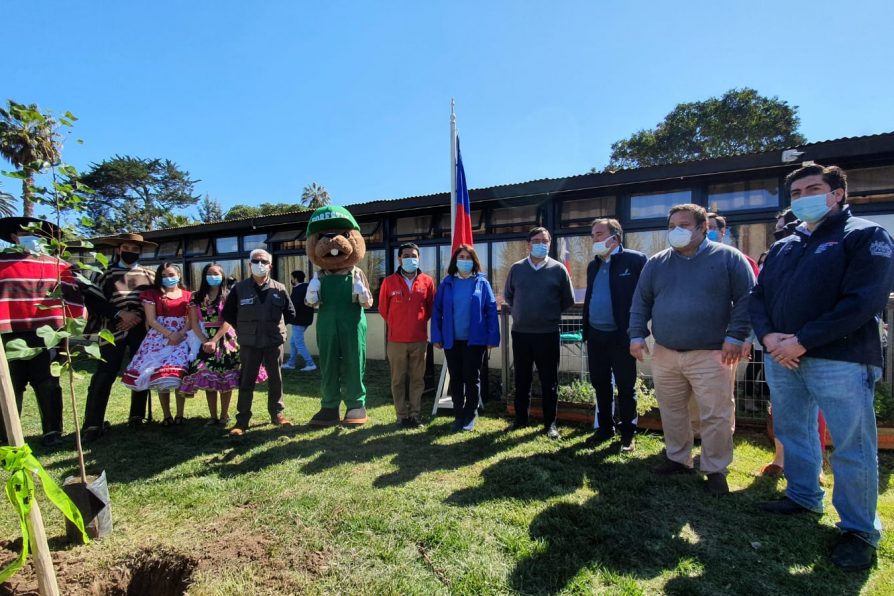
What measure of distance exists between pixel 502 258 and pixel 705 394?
17.7 feet

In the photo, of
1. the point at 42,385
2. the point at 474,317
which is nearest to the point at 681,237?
the point at 474,317

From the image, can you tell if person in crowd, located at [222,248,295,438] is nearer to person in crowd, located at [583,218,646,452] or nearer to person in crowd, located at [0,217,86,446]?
person in crowd, located at [0,217,86,446]

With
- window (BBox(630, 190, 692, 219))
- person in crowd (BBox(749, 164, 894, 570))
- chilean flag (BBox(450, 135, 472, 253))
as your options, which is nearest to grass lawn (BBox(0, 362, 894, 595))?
person in crowd (BBox(749, 164, 894, 570))

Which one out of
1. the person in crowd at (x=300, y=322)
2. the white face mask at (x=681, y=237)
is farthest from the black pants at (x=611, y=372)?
the person in crowd at (x=300, y=322)

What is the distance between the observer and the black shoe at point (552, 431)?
418 cm

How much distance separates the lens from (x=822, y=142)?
17.5 ft

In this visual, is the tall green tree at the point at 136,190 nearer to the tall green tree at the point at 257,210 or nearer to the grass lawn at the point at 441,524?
the tall green tree at the point at 257,210

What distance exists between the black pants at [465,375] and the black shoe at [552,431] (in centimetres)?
74

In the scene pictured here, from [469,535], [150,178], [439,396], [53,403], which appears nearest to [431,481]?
[469,535]

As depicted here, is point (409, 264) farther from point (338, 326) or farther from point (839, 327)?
point (839, 327)

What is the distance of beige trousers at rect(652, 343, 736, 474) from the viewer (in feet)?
9.96

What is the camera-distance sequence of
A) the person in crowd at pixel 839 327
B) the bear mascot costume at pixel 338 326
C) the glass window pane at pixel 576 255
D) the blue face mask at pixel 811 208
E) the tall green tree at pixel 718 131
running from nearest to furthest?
1. the person in crowd at pixel 839 327
2. the blue face mask at pixel 811 208
3. the bear mascot costume at pixel 338 326
4. the glass window pane at pixel 576 255
5. the tall green tree at pixel 718 131

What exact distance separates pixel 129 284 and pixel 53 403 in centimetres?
126

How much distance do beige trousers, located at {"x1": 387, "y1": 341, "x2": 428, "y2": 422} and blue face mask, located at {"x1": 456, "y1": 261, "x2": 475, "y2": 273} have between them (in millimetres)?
861
